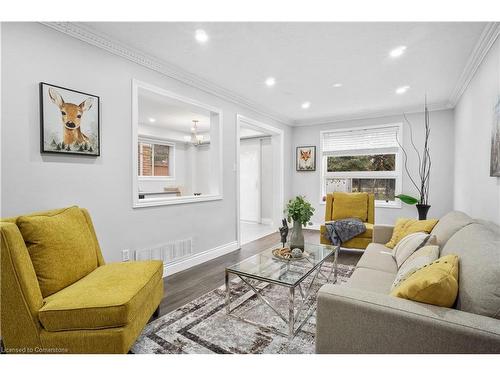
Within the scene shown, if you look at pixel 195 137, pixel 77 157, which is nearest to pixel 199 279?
pixel 77 157

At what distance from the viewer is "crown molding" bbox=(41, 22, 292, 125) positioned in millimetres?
2180

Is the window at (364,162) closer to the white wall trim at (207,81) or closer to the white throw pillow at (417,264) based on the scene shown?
the white wall trim at (207,81)

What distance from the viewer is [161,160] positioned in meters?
7.10

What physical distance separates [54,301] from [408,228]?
10.0 feet

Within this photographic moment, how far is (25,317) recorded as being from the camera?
1.38m

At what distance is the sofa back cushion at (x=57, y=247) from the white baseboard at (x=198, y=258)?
3.80ft

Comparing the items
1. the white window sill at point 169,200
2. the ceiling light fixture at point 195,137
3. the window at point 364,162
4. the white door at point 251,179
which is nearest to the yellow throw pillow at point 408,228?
the white window sill at point 169,200

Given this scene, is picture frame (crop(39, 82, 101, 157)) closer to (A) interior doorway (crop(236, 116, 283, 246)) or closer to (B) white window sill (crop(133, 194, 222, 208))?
(B) white window sill (crop(133, 194, 222, 208))

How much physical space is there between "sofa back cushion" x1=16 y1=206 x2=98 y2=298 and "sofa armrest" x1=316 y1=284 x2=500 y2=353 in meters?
1.62

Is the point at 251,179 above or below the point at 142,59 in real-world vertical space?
below

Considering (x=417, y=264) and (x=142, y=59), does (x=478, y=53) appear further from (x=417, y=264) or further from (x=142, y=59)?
(x=142, y=59)
